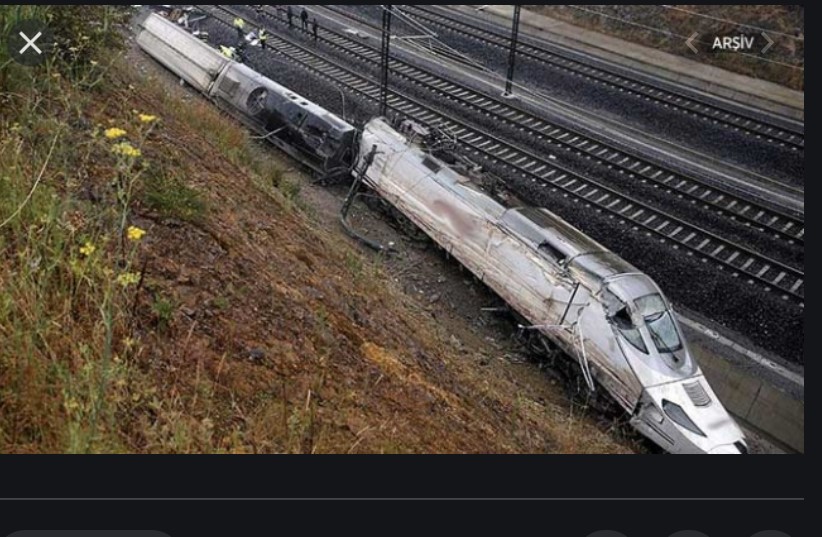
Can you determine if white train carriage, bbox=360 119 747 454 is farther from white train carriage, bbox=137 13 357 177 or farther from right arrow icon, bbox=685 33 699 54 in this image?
right arrow icon, bbox=685 33 699 54

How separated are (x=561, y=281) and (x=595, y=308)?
2.35ft

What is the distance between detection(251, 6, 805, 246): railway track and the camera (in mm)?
15109

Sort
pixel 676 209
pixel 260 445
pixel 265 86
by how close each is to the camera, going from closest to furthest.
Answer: pixel 260 445, pixel 676 209, pixel 265 86

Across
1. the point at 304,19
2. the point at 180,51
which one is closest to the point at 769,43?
the point at 304,19

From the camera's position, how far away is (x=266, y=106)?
1772cm

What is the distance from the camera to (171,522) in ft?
6.98

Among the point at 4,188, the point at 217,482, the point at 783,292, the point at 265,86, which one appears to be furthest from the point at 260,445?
the point at 265,86

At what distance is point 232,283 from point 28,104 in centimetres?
219

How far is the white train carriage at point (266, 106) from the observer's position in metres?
16.6

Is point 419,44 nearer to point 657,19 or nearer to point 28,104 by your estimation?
point 657,19

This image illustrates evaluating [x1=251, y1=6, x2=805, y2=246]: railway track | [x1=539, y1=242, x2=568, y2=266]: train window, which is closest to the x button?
[x1=539, y1=242, x2=568, y2=266]: train window

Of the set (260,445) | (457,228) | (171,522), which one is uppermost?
(171,522)

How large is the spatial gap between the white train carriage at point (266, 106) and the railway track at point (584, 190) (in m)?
3.13

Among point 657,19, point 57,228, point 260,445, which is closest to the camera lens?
point 260,445
